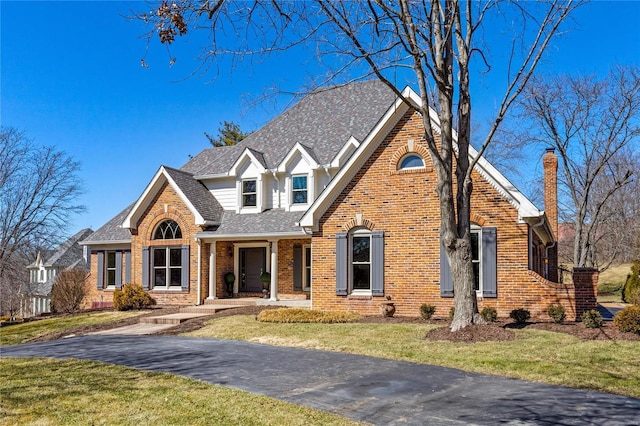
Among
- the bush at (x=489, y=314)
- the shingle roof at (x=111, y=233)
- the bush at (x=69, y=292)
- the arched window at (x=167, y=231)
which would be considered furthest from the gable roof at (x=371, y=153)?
the bush at (x=69, y=292)

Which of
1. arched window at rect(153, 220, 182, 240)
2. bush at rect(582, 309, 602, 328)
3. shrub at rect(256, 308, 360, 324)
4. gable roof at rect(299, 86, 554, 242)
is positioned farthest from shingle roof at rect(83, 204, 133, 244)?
bush at rect(582, 309, 602, 328)

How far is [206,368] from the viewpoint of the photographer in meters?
9.94

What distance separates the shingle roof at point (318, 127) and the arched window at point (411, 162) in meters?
5.34

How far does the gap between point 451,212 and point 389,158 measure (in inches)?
196

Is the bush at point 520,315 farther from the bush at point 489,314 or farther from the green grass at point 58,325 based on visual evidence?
the green grass at point 58,325

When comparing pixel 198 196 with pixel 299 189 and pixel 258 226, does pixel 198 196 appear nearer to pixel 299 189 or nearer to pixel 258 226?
pixel 258 226

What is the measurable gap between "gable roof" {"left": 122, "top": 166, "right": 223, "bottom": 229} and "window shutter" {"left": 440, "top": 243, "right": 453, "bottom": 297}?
10245 mm

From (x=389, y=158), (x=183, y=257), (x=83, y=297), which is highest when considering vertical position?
(x=389, y=158)

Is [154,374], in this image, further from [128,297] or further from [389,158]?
[128,297]

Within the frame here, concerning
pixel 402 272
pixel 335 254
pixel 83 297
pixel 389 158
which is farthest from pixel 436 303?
pixel 83 297

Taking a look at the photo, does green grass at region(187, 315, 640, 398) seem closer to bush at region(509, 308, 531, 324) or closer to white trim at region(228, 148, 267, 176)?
bush at region(509, 308, 531, 324)

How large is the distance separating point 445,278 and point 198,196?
465 inches

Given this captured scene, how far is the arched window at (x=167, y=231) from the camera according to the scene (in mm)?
23672

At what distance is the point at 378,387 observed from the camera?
327 inches
